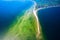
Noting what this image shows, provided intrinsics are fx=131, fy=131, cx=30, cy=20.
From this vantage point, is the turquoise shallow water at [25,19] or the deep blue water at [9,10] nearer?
the turquoise shallow water at [25,19]

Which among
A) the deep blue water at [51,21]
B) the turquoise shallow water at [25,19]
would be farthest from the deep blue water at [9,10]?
the deep blue water at [51,21]

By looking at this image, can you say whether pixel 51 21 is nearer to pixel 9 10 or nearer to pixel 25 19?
pixel 25 19

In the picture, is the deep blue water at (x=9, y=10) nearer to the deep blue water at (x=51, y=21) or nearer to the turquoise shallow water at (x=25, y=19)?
the turquoise shallow water at (x=25, y=19)

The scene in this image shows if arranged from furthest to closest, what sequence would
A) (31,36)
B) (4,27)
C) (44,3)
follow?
1. (44,3)
2. (4,27)
3. (31,36)

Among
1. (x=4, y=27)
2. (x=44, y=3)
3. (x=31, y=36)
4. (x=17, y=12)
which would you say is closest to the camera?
(x=31, y=36)

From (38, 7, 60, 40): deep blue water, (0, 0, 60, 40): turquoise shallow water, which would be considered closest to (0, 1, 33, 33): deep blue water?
(0, 0, 60, 40): turquoise shallow water

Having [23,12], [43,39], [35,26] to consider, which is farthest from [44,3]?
[43,39]

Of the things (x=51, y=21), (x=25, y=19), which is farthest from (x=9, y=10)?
(x=51, y=21)

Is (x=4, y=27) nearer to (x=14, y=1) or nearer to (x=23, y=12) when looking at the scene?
(x=23, y=12)
